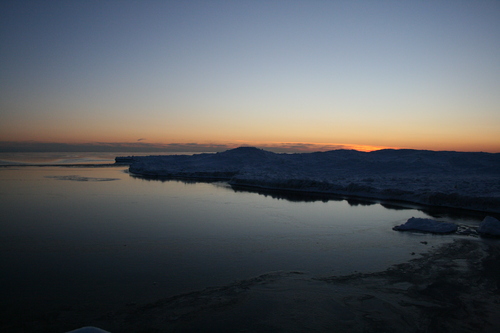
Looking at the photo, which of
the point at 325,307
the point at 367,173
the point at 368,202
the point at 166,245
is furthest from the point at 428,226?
the point at 367,173

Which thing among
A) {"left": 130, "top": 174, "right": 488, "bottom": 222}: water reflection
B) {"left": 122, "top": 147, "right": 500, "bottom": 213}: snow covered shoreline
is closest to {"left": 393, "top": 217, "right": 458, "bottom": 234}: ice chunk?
{"left": 130, "top": 174, "right": 488, "bottom": 222}: water reflection

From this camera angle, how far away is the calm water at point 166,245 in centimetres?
554

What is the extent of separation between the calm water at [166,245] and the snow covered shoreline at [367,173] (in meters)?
2.53

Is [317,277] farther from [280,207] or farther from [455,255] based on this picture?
[280,207]

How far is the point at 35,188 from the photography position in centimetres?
1822

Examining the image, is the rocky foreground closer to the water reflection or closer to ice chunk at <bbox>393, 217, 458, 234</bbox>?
ice chunk at <bbox>393, 217, 458, 234</bbox>

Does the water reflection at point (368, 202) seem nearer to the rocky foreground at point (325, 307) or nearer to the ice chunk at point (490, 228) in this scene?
the ice chunk at point (490, 228)

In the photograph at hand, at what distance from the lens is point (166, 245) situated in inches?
313

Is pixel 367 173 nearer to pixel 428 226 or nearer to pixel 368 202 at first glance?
pixel 368 202

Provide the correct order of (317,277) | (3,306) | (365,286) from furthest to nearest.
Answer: (317,277) < (365,286) < (3,306)

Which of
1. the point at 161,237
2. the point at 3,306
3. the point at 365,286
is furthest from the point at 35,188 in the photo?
the point at 365,286

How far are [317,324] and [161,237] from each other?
5.40 metres

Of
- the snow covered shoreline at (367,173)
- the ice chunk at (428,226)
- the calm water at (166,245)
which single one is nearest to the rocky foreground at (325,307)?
the calm water at (166,245)

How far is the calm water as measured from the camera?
5.54 metres
